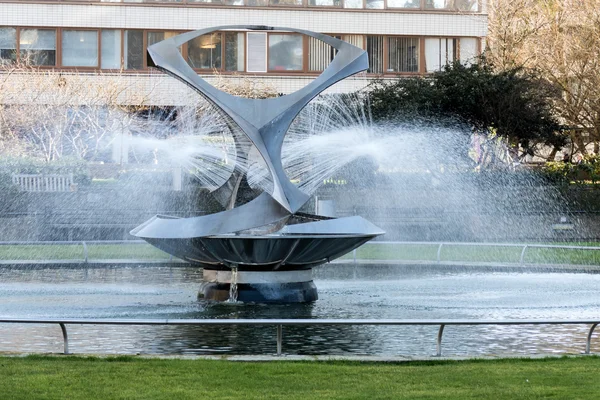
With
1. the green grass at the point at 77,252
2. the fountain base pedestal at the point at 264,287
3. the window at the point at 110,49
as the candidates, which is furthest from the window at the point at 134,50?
the fountain base pedestal at the point at 264,287

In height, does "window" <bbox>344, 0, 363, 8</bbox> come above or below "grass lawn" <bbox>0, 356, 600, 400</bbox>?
above

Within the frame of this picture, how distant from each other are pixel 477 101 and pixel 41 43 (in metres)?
22.1

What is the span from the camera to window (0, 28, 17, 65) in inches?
2069


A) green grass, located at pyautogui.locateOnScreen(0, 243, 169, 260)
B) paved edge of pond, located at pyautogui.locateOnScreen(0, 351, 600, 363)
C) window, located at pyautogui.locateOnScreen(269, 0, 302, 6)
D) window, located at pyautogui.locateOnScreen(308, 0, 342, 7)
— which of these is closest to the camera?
paved edge of pond, located at pyautogui.locateOnScreen(0, 351, 600, 363)

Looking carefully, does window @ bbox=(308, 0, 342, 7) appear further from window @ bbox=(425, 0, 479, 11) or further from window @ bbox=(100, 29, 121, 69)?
window @ bbox=(100, 29, 121, 69)

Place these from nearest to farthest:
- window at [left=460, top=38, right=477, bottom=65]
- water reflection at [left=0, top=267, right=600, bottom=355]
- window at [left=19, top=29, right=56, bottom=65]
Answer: water reflection at [left=0, top=267, right=600, bottom=355], window at [left=19, top=29, right=56, bottom=65], window at [left=460, top=38, right=477, bottom=65]

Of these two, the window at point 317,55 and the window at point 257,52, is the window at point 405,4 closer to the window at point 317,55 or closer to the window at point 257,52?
the window at point 317,55

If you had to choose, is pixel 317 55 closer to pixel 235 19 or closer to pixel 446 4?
pixel 235 19

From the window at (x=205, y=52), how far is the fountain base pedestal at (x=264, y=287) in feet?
122

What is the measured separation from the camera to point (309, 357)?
10.9 meters

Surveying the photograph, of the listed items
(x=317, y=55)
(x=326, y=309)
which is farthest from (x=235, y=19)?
(x=326, y=309)

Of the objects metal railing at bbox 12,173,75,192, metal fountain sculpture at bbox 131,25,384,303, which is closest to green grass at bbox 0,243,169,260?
metal fountain sculpture at bbox 131,25,384,303

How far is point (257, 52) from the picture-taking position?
2163 inches

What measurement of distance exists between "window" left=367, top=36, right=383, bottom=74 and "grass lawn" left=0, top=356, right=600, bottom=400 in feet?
147
